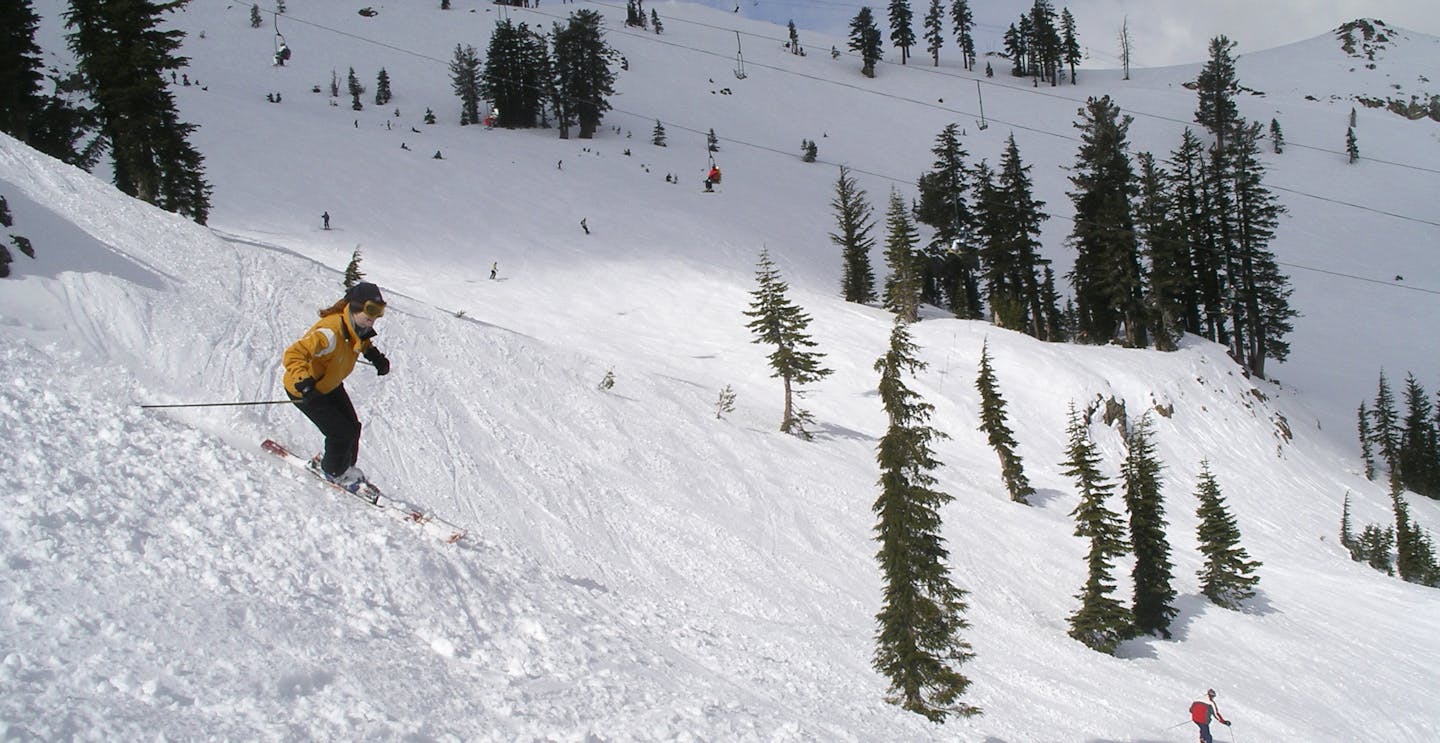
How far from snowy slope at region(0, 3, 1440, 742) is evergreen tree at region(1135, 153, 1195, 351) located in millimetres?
3611

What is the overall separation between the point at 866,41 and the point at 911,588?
13825cm

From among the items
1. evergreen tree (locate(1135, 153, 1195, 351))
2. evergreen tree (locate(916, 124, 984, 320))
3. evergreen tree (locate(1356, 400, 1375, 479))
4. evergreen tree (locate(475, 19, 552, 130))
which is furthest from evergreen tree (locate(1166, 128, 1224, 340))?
evergreen tree (locate(475, 19, 552, 130))

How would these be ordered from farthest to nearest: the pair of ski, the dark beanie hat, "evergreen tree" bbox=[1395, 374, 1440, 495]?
"evergreen tree" bbox=[1395, 374, 1440, 495]
the pair of ski
the dark beanie hat

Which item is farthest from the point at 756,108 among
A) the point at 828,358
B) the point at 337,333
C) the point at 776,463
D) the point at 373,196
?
the point at 337,333

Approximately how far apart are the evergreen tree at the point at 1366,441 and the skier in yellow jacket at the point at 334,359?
53825 millimetres

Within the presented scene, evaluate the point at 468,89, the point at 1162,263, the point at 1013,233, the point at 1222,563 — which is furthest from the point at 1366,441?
the point at 468,89

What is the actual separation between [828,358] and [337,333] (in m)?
32.6

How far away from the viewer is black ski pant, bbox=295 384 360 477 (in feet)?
24.6

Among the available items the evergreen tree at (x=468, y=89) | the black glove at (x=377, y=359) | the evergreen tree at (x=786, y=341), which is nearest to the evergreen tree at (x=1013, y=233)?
the evergreen tree at (x=786, y=341)

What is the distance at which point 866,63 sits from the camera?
131750 millimetres

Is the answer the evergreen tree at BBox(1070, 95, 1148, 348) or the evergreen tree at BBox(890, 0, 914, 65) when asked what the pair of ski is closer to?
the evergreen tree at BBox(1070, 95, 1148, 348)

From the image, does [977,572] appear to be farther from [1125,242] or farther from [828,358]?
[1125,242]

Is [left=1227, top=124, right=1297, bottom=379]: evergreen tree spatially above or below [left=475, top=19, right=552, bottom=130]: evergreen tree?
below

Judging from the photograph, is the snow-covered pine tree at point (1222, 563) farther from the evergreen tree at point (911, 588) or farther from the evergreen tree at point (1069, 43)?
the evergreen tree at point (1069, 43)
